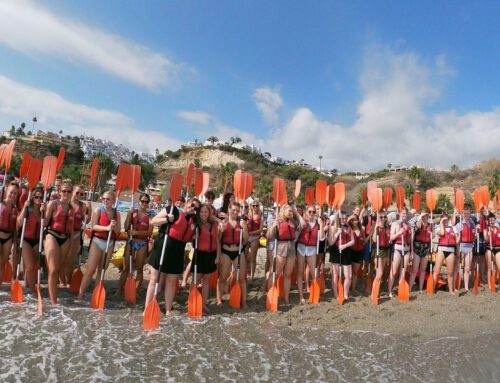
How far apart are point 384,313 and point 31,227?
5.59m

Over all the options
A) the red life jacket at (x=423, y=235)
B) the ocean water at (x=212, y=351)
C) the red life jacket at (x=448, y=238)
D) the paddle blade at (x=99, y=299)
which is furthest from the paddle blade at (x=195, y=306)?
the red life jacket at (x=448, y=238)

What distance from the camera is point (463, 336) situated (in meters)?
5.11

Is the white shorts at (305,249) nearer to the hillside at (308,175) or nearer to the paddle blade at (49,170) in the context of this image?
the paddle blade at (49,170)

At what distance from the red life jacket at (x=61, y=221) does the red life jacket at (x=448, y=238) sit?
6.66 meters

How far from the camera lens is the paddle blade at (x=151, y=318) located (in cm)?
465

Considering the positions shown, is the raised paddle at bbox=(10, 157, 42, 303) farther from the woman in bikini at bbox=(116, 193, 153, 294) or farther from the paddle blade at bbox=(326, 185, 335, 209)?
the paddle blade at bbox=(326, 185, 335, 209)

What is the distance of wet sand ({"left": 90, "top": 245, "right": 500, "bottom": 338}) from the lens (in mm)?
5285

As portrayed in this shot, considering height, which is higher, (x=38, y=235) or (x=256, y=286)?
(x=38, y=235)

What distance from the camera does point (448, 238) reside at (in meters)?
7.08

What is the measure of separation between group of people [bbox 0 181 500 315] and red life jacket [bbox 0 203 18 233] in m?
0.01

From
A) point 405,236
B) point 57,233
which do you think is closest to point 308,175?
point 405,236

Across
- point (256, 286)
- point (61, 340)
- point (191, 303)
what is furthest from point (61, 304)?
point (256, 286)

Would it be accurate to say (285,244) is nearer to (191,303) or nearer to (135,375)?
(191,303)

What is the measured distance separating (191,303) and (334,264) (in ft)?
9.00
